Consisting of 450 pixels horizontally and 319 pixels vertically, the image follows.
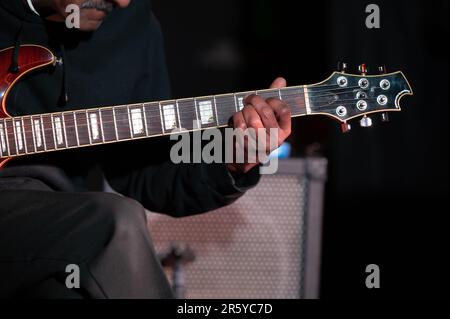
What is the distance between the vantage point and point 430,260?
2660 mm

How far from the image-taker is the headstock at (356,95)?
147 cm

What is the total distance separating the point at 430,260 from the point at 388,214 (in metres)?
0.24

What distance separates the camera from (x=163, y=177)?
160 cm

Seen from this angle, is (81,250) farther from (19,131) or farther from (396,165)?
(396,165)

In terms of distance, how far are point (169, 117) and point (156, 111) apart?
3 centimetres

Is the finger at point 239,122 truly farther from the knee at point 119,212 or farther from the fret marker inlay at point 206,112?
the knee at point 119,212

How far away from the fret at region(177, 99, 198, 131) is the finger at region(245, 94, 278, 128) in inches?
6.1

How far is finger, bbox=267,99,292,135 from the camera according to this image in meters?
1.38

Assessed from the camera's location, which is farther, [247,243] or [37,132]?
[247,243]

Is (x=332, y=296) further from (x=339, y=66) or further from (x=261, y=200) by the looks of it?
(x=339, y=66)

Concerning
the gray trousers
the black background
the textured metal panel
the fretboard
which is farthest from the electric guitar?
the black background

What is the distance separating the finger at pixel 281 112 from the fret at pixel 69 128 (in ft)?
1.39

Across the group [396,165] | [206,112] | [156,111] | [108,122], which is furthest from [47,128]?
[396,165]
